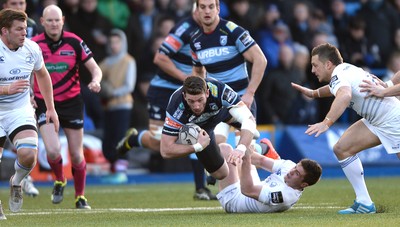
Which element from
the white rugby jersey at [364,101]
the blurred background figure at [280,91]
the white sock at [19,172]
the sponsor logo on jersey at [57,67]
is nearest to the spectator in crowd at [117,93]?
the blurred background figure at [280,91]

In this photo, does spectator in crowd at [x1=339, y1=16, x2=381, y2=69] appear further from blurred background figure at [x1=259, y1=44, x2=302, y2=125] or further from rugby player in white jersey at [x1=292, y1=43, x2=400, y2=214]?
rugby player in white jersey at [x1=292, y1=43, x2=400, y2=214]

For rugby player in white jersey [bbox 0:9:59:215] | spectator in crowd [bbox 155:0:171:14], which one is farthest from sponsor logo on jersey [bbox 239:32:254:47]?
spectator in crowd [bbox 155:0:171:14]

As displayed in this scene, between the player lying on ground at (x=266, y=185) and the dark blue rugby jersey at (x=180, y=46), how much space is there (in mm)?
3048

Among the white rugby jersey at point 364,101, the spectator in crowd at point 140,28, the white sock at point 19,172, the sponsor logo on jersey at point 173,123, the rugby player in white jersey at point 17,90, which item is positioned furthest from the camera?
the spectator in crowd at point 140,28

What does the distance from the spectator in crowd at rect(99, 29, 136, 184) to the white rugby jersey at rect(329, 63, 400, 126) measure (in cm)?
865

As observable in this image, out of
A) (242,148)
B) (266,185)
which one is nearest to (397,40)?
(266,185)

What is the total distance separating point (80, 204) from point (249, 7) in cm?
1001

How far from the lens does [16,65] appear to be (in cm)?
1175

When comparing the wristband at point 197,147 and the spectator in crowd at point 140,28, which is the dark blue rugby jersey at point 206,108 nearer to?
the wristband at point 197,147

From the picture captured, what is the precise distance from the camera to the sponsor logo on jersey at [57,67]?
13727mm

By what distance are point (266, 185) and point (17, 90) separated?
9.99 ft

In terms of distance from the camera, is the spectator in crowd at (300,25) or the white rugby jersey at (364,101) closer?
the white rugby jersey at (364,101)

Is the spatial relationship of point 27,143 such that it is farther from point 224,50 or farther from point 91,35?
point 91,35

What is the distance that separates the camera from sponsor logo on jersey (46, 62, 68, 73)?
13727 millimetres
